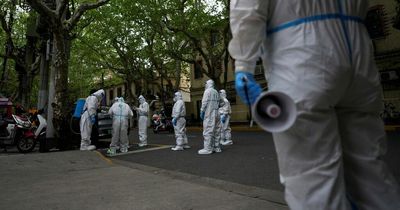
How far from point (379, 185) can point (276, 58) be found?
866 mm

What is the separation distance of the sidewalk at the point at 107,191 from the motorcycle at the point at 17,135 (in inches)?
275

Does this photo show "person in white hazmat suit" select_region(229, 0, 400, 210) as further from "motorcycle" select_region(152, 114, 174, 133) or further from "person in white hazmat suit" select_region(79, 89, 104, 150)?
"motorcycle" select_region(152, 114, 174, 133)

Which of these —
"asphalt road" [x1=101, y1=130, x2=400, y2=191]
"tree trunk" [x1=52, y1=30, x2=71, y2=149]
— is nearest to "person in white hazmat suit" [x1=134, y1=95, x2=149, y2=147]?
"tree trunk" [x1=52, y1=30, x2=71, y2=149]

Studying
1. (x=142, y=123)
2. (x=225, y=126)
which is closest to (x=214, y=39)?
(x=142, y=123)

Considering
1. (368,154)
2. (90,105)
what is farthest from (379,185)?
(90,105)

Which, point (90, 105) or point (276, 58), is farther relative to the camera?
point (90, 105)

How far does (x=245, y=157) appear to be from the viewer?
8953 mm

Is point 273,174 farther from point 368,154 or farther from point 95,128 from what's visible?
point 95,128

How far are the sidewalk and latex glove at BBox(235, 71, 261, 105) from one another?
6.68 ft

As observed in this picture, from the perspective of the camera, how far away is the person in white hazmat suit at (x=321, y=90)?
2.05m

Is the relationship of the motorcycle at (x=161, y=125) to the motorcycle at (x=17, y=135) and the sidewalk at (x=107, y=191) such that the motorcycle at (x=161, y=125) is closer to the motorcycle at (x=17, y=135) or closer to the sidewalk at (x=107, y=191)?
the motorcycle at (x=17, y=135)

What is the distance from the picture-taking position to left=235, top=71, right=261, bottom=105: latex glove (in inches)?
83.7

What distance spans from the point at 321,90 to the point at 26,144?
14128mm

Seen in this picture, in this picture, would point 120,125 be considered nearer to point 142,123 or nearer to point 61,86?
point 142,123
